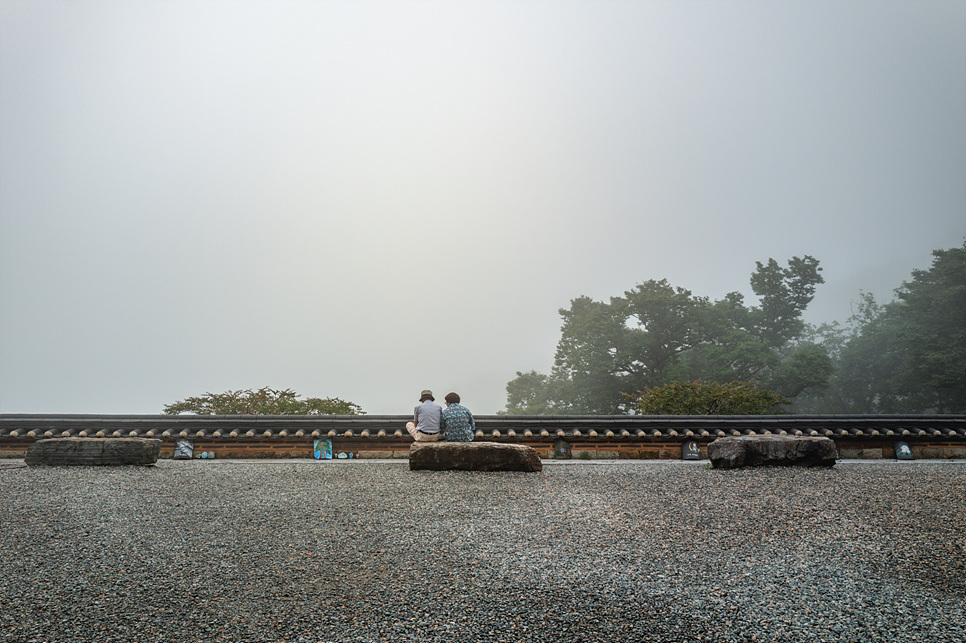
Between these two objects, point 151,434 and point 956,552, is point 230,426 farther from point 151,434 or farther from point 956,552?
point 956,552

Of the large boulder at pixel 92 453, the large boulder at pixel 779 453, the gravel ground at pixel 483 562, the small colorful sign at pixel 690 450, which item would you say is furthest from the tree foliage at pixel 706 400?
the large boulder at pixel 92 453

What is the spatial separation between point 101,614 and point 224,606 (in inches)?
30.8

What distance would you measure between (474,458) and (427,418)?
5.62ft

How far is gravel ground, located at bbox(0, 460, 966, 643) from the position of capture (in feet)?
10.4

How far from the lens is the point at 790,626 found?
10.3 feet

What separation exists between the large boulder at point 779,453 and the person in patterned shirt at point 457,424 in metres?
4.46

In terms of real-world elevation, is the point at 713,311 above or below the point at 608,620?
above

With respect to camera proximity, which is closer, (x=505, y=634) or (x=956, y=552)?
(x=505, y=634)

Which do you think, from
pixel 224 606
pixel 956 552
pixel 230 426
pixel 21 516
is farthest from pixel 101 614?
pixel 230 426

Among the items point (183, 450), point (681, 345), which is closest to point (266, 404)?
point (183, 450)

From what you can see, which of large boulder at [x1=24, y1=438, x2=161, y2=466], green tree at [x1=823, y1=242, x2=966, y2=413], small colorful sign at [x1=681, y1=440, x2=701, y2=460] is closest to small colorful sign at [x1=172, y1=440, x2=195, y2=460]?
large boulder at [x1=24, y1=438, x2=161, y2=466]

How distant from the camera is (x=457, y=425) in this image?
30.9 feet

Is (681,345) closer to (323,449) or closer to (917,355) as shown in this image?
(917,355)

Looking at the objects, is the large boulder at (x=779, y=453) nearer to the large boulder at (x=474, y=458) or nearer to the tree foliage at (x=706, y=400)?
the large boulder at (x=474, y=458)
